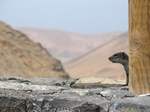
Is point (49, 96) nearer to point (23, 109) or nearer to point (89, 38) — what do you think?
point (23, 109)

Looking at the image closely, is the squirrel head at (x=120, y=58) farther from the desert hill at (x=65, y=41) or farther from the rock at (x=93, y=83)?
the desert hill at (x=65, y=41)

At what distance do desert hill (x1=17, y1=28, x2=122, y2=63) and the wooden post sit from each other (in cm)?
6057

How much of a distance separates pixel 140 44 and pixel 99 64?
29.2 m

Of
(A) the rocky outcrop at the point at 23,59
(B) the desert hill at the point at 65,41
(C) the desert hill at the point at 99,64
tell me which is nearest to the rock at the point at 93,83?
(A) the rocky outcrop at the point at 23,59

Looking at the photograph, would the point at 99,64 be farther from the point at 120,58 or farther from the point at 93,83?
the point at 120,58

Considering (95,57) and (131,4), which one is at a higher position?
(95,57)

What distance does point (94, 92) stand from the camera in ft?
12.0

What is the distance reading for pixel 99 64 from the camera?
3269 centimetres

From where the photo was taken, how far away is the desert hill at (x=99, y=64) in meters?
28.0

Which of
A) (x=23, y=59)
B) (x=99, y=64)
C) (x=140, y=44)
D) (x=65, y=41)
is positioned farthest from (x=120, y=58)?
(x=65, y=41)

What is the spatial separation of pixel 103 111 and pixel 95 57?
3498cm

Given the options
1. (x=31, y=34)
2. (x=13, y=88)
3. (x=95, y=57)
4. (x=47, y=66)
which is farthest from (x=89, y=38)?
(x=13, y=88)

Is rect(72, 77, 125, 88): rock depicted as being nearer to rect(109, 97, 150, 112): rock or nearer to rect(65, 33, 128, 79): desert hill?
rect(109, 97, 150, 112): rock

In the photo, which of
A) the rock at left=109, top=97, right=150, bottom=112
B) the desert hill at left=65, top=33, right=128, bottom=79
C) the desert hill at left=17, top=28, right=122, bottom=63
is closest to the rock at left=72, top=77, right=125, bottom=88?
the rock at left=109, top=97, right=150, bottom=112
